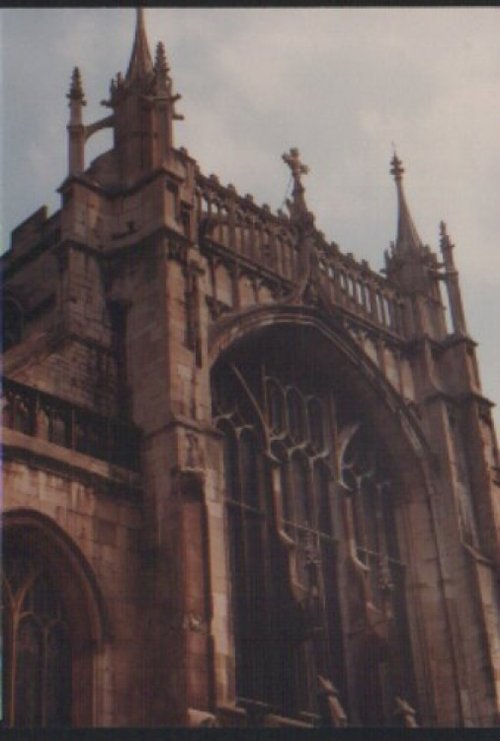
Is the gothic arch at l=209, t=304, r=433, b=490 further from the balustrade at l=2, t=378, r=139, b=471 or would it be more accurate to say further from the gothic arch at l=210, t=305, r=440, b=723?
the balustrade at l=2, t=378, r=139, b=471

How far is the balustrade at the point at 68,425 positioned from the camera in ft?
49.5

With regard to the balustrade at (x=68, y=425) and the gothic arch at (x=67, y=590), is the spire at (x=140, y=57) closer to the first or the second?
the balustrade at (x=68, y=425)

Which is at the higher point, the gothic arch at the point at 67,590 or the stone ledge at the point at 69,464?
the stone ledge at the point at 69,464

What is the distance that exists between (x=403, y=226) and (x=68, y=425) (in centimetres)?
1074

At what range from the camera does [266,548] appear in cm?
1836

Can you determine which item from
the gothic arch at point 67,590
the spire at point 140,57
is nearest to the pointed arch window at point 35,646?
the gothic arch at point 67,590

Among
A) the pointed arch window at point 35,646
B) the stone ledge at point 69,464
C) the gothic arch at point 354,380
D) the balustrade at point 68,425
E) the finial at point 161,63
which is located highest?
the finial at point 161,63

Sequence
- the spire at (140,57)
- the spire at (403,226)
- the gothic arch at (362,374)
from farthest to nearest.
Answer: the spire at (403,226) < the gothic arch at (362,374) < the spire at (140,57)

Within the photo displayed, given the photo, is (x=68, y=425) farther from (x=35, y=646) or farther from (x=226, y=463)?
(x=226, y=463)

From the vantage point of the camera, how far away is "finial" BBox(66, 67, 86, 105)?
1867cm

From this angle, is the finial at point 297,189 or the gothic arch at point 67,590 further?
the finial at point 297,189

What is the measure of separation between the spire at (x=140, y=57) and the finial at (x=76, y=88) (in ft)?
2.56

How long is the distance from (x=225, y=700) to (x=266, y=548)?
3626 millimetres

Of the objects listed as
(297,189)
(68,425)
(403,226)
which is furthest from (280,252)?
(68,425)
